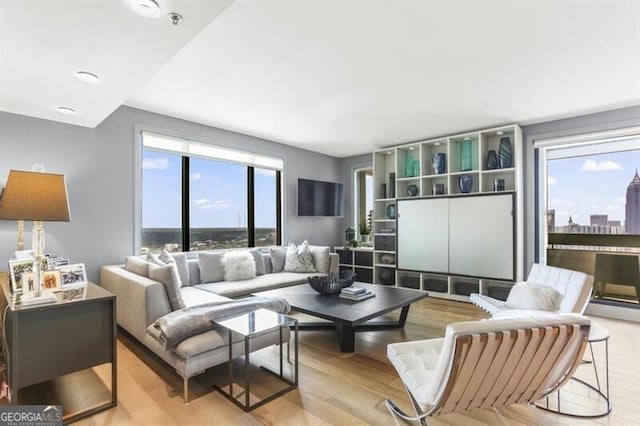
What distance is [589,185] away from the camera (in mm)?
4312

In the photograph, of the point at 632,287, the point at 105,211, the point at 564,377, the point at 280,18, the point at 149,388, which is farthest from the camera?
the point at 632,287

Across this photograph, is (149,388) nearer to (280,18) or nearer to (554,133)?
(280,18)

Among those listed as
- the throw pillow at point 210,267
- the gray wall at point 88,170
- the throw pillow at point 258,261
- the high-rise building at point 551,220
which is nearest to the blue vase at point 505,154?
the high-rise building at point 551,220

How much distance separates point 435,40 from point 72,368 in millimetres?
3233

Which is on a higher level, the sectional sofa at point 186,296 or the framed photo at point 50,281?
the framed photo at point 50,281

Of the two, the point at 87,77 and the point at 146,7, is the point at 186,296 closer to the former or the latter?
the point at 87,77

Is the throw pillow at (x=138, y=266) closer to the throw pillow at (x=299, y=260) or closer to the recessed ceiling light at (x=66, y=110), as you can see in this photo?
the recessed ceiling light at (x=66, y=110)

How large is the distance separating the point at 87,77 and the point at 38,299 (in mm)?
1547

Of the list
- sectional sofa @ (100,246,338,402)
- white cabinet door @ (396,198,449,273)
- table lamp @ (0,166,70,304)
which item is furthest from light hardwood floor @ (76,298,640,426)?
white cabinet door @ (396,198,449,273)

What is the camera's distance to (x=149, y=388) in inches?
90.0

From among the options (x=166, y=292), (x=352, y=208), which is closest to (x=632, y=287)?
(x=352, y=208)

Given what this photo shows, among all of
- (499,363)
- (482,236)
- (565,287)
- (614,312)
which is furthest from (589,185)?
(499,363)

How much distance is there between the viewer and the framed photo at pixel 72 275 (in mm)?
2227

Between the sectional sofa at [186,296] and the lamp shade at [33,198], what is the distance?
80 cm
